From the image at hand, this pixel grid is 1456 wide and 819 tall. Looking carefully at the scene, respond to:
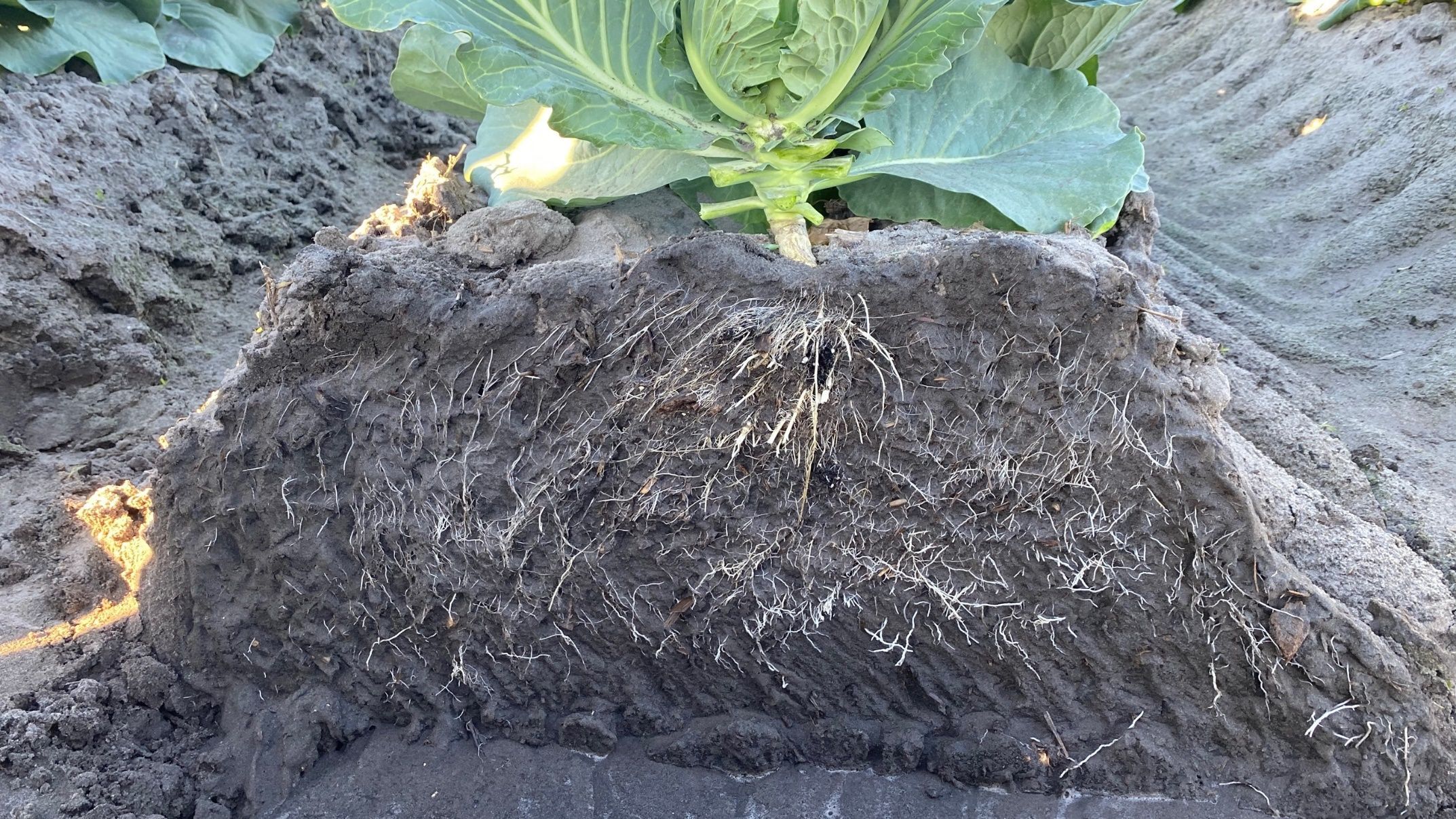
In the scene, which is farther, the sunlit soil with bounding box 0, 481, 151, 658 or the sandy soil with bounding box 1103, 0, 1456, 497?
the sandy soil with bounding box 1103, 0, 1456, 497

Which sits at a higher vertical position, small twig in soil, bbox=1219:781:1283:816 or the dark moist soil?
the dark moist soil

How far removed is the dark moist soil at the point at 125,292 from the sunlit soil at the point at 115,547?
48 mm

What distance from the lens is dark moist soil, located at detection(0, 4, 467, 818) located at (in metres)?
2.07

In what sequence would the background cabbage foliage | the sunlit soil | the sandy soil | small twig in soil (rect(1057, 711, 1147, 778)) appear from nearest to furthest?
small twig in soil (rect(1057, 711, 1147, 778)) → the sunlit soil → the sandy soil → the background cabbage foliage

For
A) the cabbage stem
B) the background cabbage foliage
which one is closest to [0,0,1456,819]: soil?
the cabbage stem

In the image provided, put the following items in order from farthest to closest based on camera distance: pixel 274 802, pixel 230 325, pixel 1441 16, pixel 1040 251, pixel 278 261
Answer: pixel 1441 16, pixel 278 261, pixel 230 325, pixel 274 802, pixel 1040 251

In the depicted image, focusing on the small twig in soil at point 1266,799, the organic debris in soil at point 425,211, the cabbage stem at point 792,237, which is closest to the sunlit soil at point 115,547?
the organic debris in soil at point 425,211

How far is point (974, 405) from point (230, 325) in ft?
10.2

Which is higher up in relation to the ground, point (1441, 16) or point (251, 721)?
point (1441, 16)

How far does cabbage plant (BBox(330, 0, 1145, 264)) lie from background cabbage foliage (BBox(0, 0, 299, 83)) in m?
2.14

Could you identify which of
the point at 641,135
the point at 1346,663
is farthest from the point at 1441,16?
the point at 641,135

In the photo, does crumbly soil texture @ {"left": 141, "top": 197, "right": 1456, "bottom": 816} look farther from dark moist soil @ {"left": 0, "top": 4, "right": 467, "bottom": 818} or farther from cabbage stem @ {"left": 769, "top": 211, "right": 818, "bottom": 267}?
dark moist soil @ {"left": 0, "top": 4, "right": 467, "bottom": 818}

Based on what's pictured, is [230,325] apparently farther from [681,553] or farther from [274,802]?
[681,553]

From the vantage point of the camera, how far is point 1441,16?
4.45m
